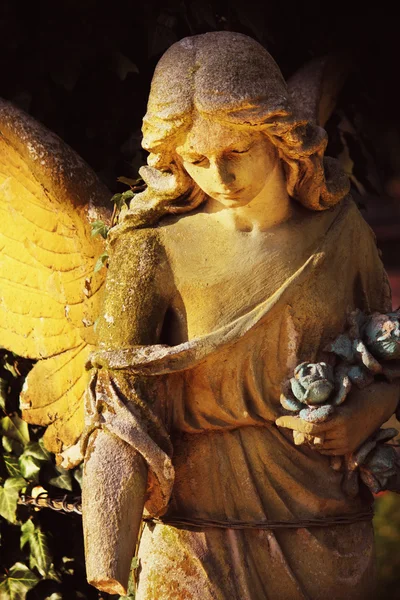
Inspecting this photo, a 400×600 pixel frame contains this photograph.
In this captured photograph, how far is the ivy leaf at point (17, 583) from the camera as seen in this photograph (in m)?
4.97

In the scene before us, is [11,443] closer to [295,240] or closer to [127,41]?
[127,41]

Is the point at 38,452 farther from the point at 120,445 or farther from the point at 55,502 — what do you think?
the point at 120,445

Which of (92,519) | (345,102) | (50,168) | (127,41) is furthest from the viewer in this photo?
(345,102)

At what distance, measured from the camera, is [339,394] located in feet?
11.8

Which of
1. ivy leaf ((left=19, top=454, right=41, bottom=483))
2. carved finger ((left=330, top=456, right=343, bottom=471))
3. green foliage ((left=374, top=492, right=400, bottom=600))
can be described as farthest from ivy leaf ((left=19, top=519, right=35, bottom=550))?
green foliage ((left=374, top=492, right=400, bottom=600))

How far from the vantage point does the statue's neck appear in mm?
3598

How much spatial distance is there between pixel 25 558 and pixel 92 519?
1.70 m

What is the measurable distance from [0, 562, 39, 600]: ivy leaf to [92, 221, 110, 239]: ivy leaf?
1464 millimetres

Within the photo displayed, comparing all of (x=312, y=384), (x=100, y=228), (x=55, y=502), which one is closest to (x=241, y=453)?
(x=312, y=384)

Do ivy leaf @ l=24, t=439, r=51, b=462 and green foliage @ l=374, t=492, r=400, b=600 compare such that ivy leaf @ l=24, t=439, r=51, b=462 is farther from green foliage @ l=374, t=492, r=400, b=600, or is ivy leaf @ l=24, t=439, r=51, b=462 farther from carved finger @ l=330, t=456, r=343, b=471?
green foliage @ l=374, t=492, r=400, b=600

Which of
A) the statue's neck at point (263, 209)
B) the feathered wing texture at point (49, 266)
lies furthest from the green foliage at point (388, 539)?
the statue's neck at point (263, 209)

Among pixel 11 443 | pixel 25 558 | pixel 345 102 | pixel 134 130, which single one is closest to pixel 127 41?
pixel 134 130

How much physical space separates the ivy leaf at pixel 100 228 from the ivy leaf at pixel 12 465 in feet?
3.95

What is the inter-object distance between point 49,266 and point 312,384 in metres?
1.13
